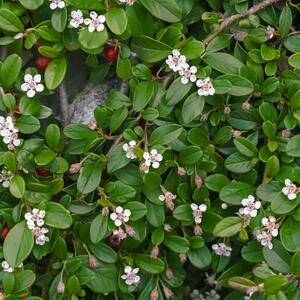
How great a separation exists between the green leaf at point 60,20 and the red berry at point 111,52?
0.21m

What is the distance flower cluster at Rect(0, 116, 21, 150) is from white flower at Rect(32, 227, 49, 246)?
285 mm

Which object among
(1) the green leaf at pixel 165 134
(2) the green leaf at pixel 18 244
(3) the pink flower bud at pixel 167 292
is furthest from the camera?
(3) the pink flower bud at pixel 167 292

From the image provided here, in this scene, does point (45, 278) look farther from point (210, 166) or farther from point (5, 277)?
point (210, 166)

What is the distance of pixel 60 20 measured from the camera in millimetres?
2277

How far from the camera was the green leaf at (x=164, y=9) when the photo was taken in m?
2.30

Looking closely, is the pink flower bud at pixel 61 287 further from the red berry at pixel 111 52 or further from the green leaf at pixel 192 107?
the red berry at pixel 111 52

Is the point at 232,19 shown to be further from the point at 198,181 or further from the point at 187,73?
the point at 198,181

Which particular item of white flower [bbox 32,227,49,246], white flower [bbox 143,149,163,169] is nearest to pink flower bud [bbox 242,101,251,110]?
white flower [bbox 143,149,163,169]

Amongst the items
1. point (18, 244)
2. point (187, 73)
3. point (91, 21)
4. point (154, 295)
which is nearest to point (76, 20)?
point (91, 21)

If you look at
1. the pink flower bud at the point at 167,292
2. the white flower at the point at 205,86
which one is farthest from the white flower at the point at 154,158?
the pink flower bud at the point at 167,292

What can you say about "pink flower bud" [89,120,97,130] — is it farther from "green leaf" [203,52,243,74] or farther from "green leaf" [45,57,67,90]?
"green leaf" [203,52,243,74]

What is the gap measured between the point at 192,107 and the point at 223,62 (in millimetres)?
210

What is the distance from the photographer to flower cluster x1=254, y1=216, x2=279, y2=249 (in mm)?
2182

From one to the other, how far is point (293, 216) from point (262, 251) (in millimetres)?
166
